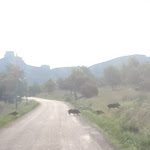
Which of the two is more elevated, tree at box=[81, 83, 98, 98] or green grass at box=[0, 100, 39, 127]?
tree at box=[81, 83, 98, 98]

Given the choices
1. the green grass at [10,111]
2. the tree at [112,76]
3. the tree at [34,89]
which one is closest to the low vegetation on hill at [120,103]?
the tree at [112,76]

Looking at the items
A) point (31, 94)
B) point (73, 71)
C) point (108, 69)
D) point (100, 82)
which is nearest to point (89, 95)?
point (73, 71)

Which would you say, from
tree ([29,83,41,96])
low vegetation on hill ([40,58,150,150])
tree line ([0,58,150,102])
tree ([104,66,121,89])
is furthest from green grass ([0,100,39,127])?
tree ([29,83,41,96])

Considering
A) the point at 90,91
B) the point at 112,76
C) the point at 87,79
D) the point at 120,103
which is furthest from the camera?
the point at 87,79

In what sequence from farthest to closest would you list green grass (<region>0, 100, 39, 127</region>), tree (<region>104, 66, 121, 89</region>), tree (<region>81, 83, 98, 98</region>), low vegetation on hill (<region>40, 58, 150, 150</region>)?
tree (<region>104, 66, 121, 89</region>), tree (<region>81, 83, 98, 98</region>), green grass (<region>0, 100, 39, 127</region>), low vegetation on hill (<region>40, 58, 150, 150</region>)

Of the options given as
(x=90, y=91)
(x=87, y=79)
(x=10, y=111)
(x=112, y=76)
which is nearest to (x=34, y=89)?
(x=87, y=79)

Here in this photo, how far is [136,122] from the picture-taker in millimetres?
17969

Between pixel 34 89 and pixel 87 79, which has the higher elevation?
pixel 87 79

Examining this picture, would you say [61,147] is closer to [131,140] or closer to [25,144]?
[25,144]

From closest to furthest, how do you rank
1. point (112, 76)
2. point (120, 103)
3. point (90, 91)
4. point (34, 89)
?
point (120, 103), point (90, 91), point (112, 76), point (34, 89)

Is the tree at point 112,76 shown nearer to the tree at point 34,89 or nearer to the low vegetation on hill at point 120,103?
the low vegetation on hill at point 120,103

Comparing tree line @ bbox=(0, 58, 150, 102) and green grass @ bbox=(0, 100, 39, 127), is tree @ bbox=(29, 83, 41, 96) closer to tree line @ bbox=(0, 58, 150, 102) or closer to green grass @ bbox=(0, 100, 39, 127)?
tree line @ bbox=(0, 58, 150, 102)

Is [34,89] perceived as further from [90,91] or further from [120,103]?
[120,103]

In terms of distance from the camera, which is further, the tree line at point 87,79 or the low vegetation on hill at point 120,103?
the tree line at point 87,79
